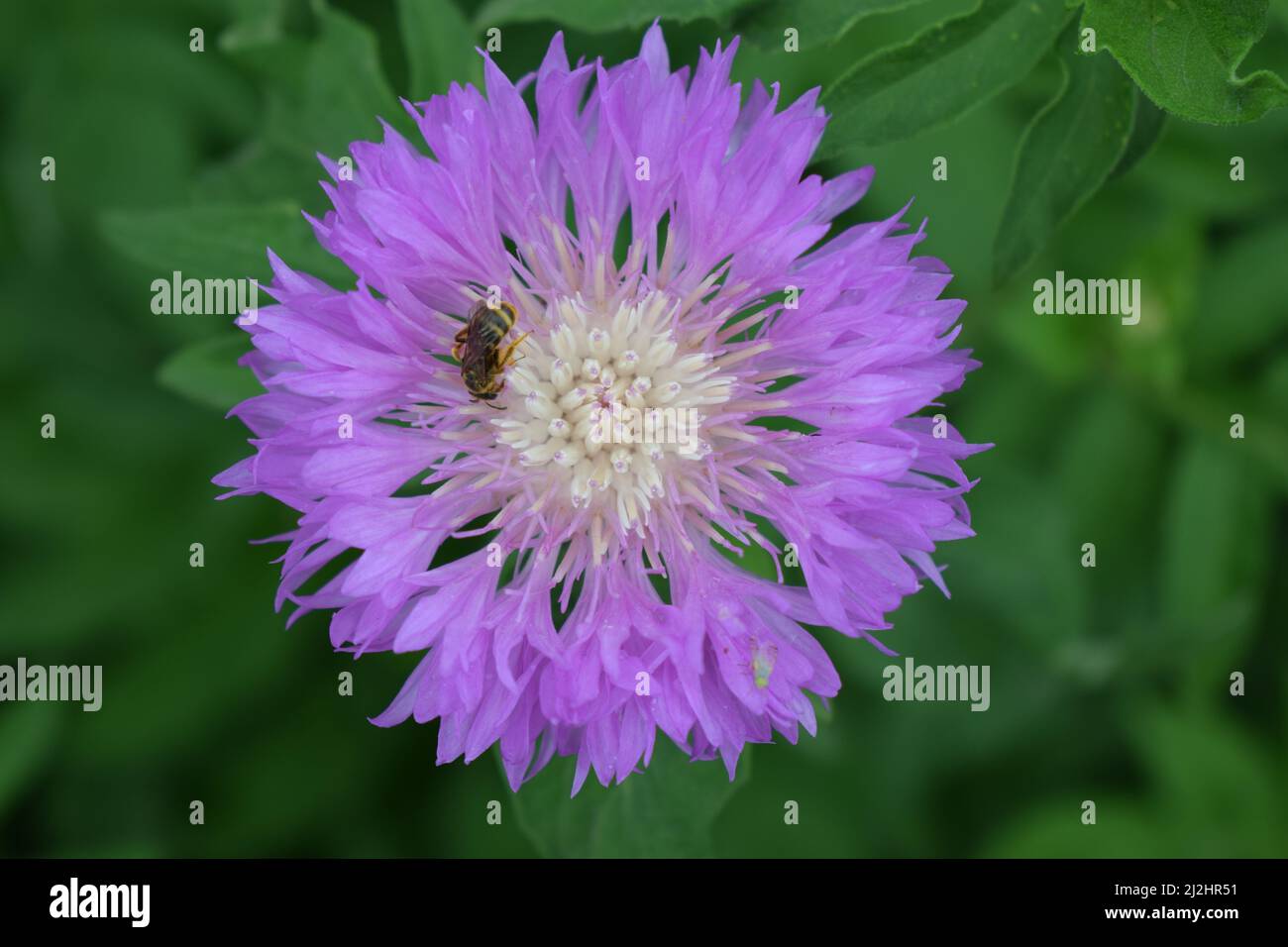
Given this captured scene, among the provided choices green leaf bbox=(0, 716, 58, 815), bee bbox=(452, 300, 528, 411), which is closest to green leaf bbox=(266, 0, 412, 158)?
bee bbox=(452, 300, 528, 411)

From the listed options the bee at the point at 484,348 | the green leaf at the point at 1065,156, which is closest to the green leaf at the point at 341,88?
the bee at the point at 484,348

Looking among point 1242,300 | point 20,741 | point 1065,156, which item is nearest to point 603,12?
point 1065,156

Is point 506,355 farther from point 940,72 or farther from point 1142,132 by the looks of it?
point 1142,132

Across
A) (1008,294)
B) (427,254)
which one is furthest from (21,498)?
(1008,294)

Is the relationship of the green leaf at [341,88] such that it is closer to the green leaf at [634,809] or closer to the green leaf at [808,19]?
the green leaf at [808,19]
